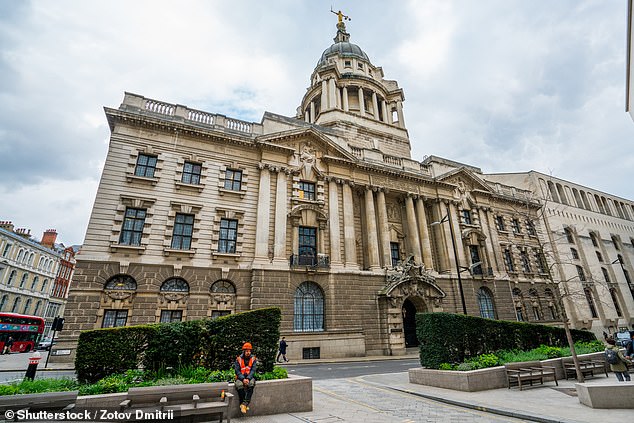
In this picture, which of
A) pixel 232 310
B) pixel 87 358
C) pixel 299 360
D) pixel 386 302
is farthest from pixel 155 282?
pixel 386 302

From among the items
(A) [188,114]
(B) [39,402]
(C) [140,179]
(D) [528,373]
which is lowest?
(D) [528,373]

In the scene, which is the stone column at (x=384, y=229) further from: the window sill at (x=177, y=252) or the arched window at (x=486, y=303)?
the window sill at (x=177, y=252)

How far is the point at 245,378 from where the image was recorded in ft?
22.9

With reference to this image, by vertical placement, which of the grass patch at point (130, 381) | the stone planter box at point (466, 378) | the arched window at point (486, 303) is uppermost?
the arched window at point (486, 303)

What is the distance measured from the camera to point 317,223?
24359mm

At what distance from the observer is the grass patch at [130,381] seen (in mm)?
6629

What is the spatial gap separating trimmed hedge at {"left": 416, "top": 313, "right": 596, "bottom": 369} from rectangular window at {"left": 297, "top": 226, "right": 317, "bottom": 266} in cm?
1172

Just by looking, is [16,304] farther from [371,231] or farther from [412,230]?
[412,230]

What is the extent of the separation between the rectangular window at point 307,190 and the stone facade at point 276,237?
0.09m

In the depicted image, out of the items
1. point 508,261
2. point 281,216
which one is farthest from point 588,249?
point 281,216

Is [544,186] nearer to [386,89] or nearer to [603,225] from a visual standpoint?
[603,225]

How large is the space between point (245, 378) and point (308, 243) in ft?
55.3

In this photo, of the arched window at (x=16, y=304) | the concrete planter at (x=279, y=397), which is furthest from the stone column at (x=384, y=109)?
the arched window at (x=16, y=304)

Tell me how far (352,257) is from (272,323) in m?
→ 15.8
